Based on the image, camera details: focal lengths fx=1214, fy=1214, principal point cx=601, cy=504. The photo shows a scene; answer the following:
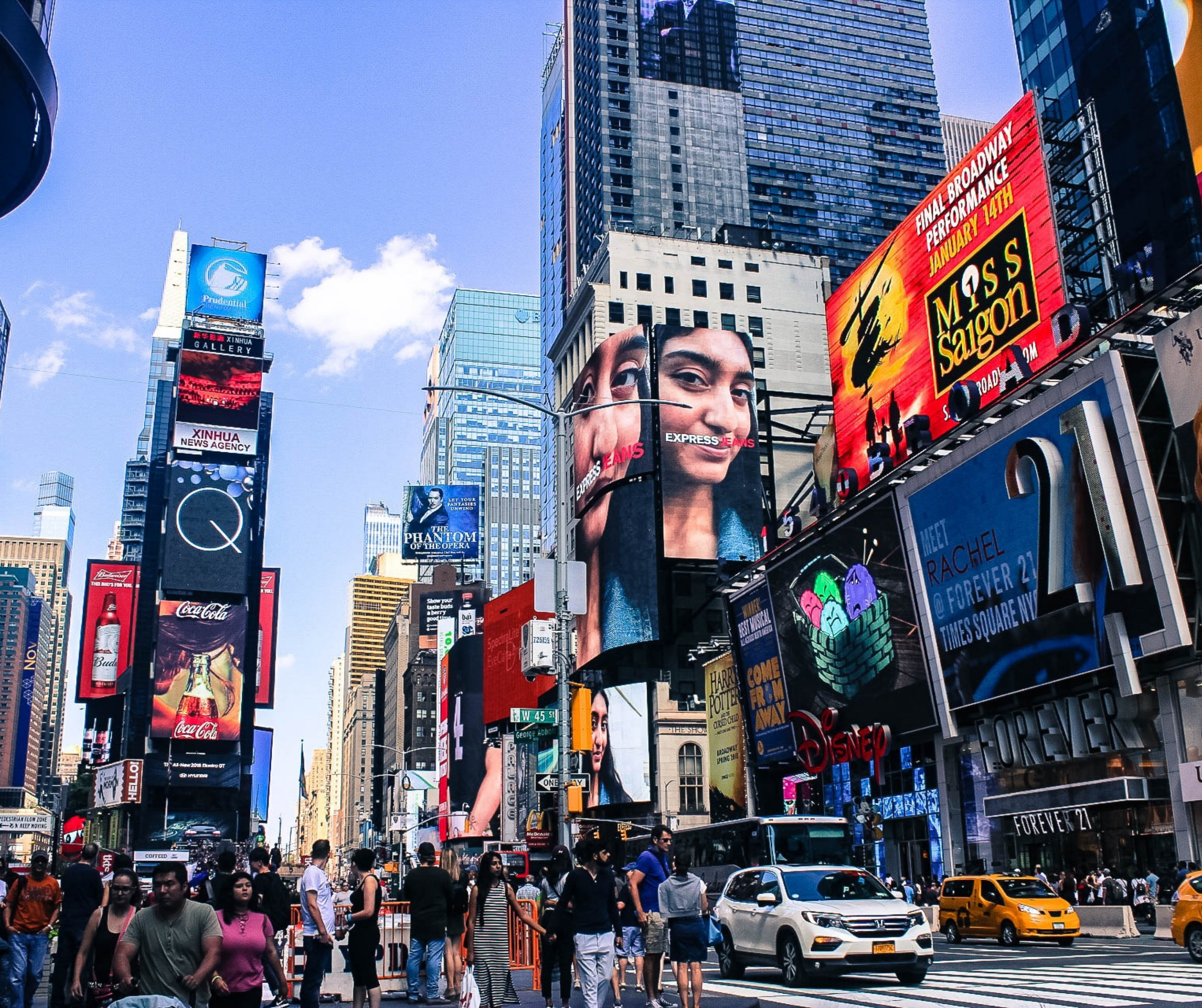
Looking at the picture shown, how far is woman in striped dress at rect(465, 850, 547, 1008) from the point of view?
13.3m

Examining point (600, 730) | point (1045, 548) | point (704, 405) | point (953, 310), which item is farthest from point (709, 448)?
point (1045, 548)

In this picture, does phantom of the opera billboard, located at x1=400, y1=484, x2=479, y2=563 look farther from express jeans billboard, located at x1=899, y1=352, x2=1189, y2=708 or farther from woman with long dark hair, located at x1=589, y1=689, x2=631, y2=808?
express jeans billboard, located at x1=899, y1=352, x2=1189, y2=708

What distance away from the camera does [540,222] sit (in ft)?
580

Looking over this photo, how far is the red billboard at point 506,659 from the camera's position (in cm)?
10200

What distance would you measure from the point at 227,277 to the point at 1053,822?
10127cm

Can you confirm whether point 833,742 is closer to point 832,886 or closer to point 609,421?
point 832,886

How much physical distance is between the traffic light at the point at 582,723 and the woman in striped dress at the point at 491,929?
1107 cm

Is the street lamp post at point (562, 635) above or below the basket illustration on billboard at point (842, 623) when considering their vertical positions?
below

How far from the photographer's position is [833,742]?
2000 inches

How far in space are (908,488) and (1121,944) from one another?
2044 cm

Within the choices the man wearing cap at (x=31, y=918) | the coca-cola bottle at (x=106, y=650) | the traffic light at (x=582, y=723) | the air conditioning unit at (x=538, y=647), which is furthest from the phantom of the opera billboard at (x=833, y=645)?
the coca-cola bottle at (x=106, y=650)

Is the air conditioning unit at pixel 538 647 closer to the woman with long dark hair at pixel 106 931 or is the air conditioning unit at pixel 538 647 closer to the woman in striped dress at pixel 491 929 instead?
the woman in striped dress at pixel 491 929

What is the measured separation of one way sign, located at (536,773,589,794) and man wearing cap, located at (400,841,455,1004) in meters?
7.76

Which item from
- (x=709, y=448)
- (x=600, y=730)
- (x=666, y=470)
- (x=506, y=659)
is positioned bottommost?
(x=600, y=730)
